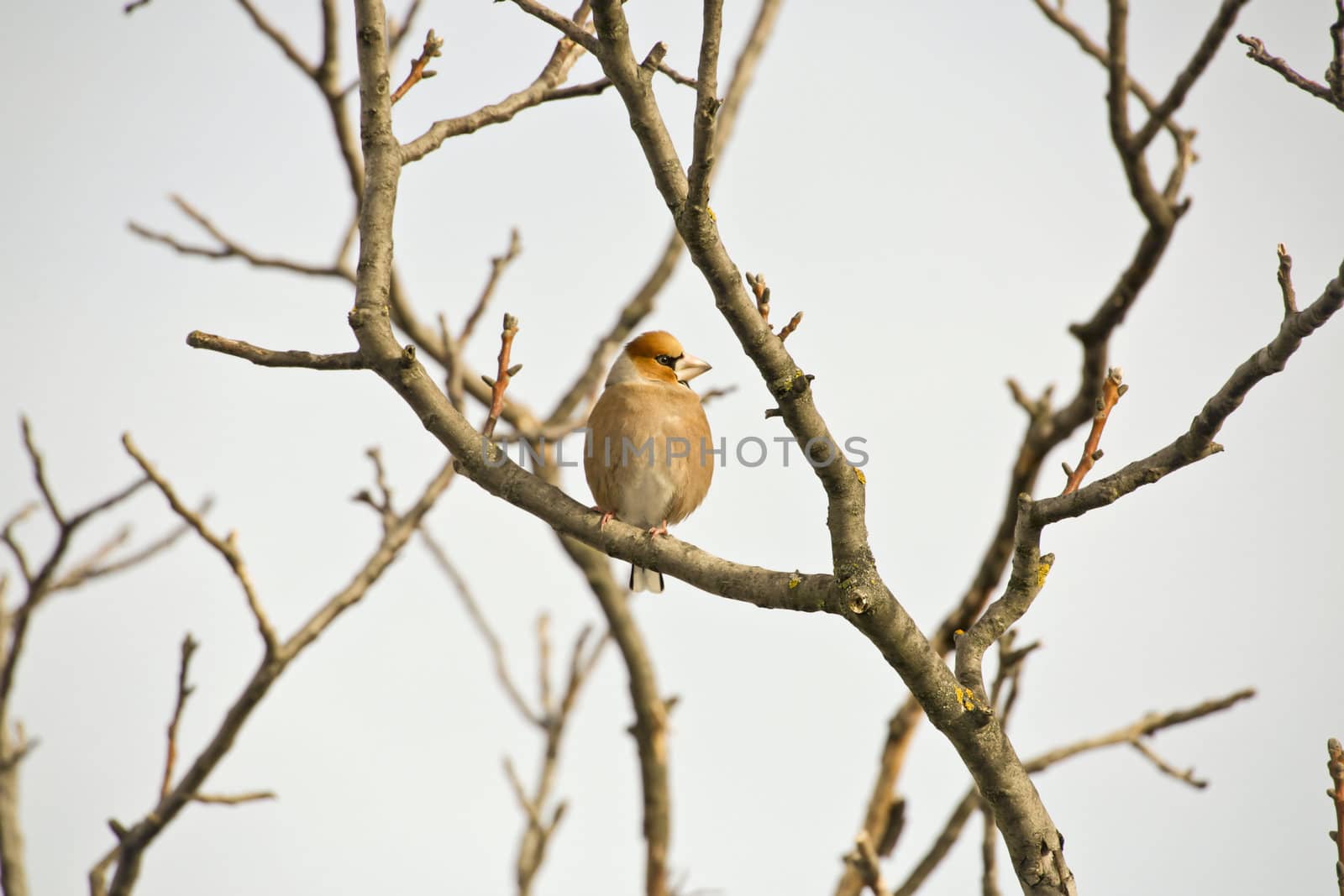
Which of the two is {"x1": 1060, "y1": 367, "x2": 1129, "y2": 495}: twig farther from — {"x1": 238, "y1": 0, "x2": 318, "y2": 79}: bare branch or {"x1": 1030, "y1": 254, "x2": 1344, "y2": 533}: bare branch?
{"x1": 238, "y1": 0, "x2": 318, "y2": 79}: bare branch

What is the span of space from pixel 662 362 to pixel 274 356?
3.07m

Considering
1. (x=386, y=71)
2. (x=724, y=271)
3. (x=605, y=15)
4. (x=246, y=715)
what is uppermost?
(x=386, y=71)

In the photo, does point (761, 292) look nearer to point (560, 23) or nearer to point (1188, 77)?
point (560, 23)

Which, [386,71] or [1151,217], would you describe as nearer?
[386,71]

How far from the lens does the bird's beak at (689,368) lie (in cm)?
572

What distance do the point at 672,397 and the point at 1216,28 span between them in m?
2.62

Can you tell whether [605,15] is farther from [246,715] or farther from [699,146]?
[246,715]

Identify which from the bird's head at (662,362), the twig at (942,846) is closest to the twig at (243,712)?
the bird's head at (662,362)

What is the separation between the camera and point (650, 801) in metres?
5.93

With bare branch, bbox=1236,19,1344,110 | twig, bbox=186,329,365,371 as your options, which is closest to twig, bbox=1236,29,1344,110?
bare branch, bbox=1236,19,1344,110

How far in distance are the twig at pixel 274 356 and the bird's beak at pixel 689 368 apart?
2943mm

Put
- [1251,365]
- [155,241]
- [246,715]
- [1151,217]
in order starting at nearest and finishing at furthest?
1. [1251,365]
2. [246,715]
3. [1151,217]
4. [155,241]

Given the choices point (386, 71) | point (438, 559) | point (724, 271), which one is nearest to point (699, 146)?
point (724, 271)

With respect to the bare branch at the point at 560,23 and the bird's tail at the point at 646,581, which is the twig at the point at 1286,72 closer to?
the bare branch at the point at 560,23
